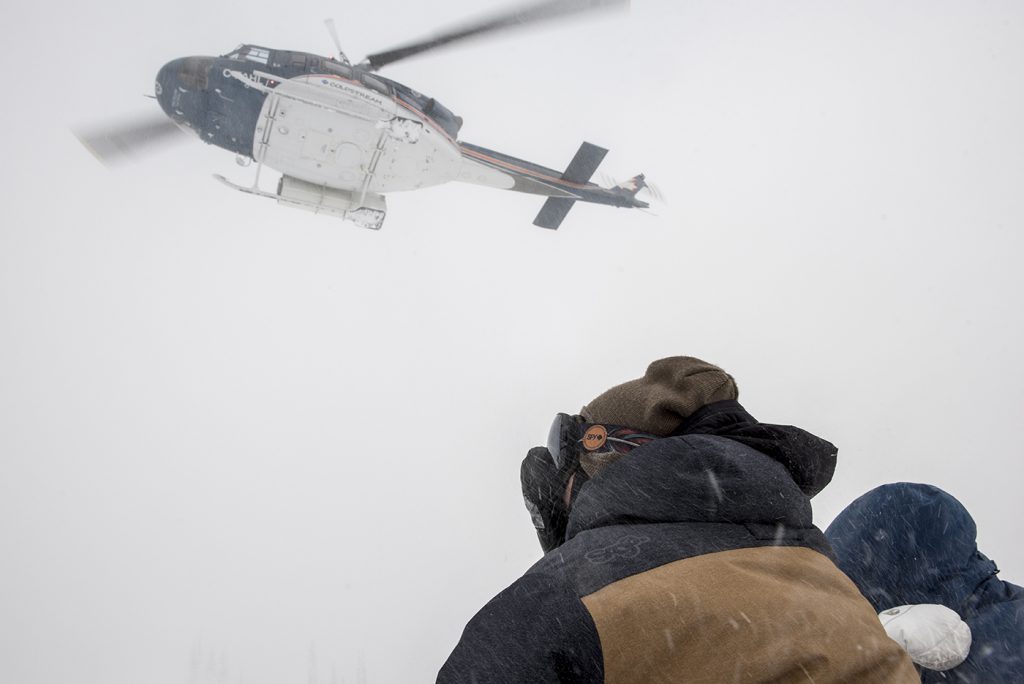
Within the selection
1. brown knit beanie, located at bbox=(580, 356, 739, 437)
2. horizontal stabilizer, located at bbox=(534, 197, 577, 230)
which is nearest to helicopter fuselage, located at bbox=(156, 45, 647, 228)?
horizontal stabilizer, located at bbox=(534, 197, 577, 230)

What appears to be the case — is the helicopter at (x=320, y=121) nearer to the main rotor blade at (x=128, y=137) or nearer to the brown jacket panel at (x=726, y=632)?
the main rotor blade at (x=128, y=137)

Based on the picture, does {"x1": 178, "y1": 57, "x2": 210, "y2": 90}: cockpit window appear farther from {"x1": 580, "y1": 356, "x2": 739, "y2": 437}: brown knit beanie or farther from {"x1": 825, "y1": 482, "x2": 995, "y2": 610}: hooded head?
{"x1": 825, "y1": 482, "x2": 995, "y2": 610}: hooded head

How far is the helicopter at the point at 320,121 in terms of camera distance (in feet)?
32.2

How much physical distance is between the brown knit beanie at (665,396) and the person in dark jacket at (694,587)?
0.06 metres

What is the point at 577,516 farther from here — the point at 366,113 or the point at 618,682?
the point at 366,113

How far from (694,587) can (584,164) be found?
13009 millimetres

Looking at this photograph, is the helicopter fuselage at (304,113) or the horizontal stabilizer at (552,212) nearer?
the helicopter fuselage at (304,113)

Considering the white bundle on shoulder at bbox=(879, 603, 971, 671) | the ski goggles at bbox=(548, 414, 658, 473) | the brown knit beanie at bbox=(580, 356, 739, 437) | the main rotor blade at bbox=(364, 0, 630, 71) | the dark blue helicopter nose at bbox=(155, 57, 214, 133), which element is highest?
the main rotor blade at bbox=(364, 0, 630, 71)

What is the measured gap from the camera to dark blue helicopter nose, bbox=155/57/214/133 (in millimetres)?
10047

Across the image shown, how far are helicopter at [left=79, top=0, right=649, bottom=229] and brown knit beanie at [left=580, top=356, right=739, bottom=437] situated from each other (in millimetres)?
8158

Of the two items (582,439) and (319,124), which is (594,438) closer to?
(582,439)

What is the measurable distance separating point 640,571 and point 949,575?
6.40 ft

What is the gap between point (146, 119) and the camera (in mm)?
10672

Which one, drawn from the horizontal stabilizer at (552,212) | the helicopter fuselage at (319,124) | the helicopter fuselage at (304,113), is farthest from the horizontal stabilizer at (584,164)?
the helicopter fuselage at (304,113)
